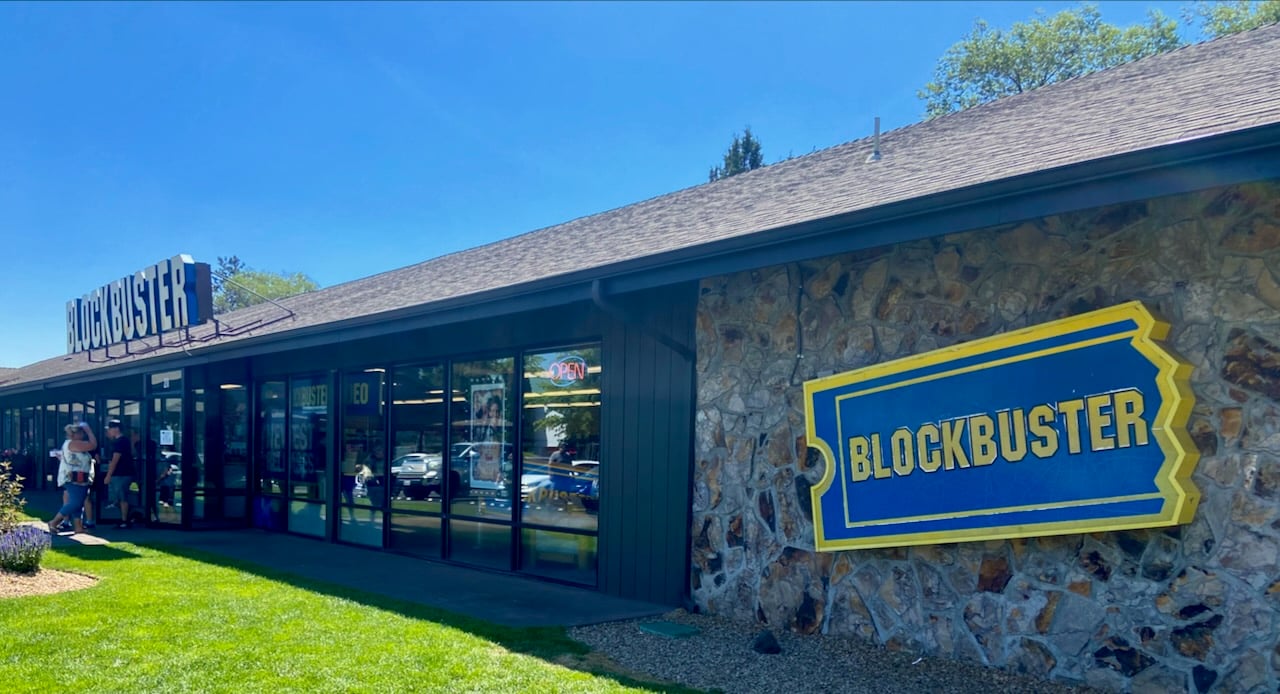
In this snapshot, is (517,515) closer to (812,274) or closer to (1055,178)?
(812,274)

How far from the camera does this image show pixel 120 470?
14.5 m

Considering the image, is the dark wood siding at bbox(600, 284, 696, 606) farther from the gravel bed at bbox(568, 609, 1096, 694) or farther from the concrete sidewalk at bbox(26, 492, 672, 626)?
the gravel bed at bbox(568, 609, 1096, 694)

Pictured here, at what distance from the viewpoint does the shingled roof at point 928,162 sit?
561cm

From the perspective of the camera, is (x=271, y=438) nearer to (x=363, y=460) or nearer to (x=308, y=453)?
(x=308, y=453)

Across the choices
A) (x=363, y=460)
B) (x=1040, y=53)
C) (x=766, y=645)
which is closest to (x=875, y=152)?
(x=766, y=645)

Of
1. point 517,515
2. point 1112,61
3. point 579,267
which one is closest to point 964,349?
point 579,267

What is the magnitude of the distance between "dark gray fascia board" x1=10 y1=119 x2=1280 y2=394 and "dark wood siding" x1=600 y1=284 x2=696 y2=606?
838mm

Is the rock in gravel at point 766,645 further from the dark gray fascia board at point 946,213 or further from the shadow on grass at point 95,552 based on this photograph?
the shadow on grass at point 95,552

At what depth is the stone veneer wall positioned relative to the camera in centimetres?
498

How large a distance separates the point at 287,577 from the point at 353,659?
403cm

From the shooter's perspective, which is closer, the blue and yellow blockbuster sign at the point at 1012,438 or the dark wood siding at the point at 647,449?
the blue and yellow blockbuster sign at the point at 1012,438

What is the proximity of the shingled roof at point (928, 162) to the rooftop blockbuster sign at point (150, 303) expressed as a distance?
2877mm

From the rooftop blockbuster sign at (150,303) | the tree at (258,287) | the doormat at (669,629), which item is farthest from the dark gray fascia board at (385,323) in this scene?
the tree at (258,287)

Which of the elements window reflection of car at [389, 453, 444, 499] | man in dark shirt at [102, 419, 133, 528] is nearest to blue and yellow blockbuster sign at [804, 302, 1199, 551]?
window reflection of car at [389, 453, 444, 499]
